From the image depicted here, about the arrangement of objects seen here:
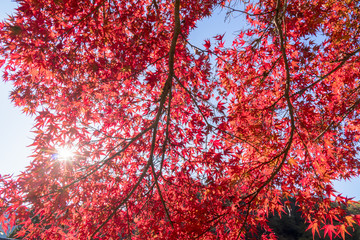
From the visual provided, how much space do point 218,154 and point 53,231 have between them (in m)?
2.91

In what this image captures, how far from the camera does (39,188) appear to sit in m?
2.63

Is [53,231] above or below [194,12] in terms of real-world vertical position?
below

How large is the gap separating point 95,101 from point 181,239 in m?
2.87

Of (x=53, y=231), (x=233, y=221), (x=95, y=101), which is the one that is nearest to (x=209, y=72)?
(x=95, y=101)

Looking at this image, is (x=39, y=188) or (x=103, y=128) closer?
(x=39, y=188)

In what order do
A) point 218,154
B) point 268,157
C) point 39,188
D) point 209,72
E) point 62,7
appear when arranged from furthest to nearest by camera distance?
point 209,72, point 218,154, point 62,7, point 268,157, point 39,188

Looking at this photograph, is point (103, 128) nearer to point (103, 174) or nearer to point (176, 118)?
point (103, 174)

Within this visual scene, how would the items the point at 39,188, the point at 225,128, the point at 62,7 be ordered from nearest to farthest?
the point at 39,188 < the point at 62,7 < the point at 225,128

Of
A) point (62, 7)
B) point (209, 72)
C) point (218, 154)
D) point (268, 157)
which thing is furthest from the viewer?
point (209, 72)

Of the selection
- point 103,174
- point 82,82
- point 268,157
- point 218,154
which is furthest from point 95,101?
point 268,157

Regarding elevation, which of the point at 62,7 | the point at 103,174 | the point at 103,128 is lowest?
the point at 103,174

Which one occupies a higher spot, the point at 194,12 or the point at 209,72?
the point at 194,12

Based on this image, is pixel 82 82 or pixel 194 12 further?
pixel 194 12

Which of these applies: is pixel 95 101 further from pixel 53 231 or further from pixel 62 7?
pixel 53 231
